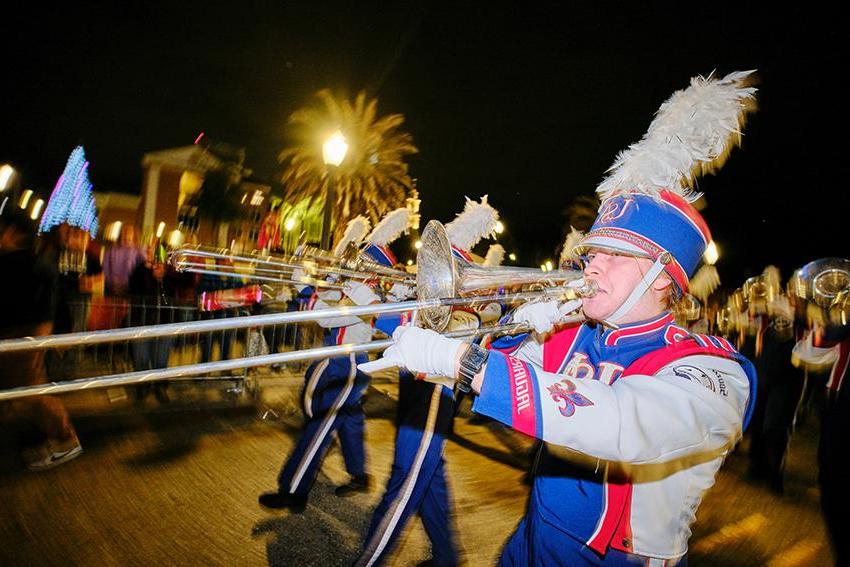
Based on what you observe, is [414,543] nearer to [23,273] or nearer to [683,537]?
[683,537]

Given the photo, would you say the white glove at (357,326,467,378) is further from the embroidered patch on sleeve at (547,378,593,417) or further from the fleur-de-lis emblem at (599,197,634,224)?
the fleur-de-lis emblem at (599,197,634,224)

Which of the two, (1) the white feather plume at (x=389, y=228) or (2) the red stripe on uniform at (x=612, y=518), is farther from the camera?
(1) the white feather plume at (x=389, y=228)

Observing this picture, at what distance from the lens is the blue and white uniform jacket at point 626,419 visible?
49.4 inches

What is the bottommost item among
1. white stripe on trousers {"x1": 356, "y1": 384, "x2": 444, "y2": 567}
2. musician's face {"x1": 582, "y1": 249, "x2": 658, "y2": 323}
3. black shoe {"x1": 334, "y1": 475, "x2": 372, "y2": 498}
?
black shoe {"x1": 334, "y1": 475, "x2": 372, "y2": 498}

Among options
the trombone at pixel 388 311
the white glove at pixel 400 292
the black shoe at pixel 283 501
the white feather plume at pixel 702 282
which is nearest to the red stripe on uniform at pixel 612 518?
the trombone at pixel 388 311

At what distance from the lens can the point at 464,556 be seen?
3.59 meters

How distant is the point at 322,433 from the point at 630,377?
322 centimetres

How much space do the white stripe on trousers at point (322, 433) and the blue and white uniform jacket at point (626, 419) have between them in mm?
2178

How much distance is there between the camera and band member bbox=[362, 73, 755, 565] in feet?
4.18

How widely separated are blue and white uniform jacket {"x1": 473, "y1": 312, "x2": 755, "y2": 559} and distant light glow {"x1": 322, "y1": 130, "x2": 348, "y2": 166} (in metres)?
6.30

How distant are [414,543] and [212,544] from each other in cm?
155

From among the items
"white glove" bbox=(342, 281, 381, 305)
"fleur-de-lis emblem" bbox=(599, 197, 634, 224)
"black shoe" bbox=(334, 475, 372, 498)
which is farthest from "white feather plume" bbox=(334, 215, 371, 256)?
"fleur-de-lis emblem" bbox=(599, 197, 634, 224)

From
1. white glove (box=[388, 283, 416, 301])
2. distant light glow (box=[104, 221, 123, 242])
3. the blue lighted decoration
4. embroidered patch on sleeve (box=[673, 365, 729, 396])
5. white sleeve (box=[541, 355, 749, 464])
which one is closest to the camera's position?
white sleeve (box=[541, 355, 749, 464])

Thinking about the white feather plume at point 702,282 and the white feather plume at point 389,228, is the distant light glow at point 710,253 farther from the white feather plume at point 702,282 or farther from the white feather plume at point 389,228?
the white feather plume at point 389,228
